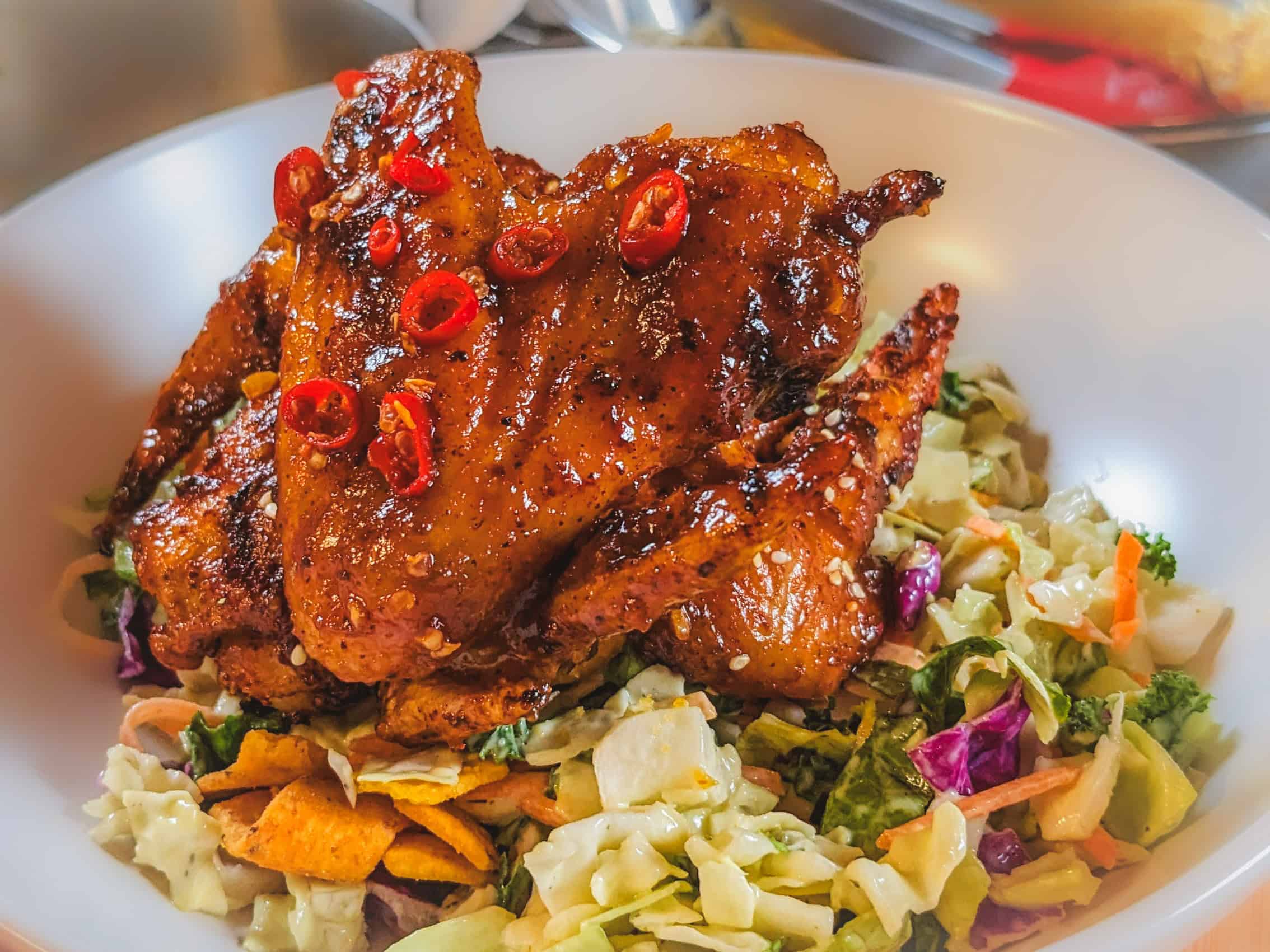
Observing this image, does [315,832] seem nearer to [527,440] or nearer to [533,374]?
[527,440]

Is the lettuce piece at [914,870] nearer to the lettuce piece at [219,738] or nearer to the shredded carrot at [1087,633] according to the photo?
the shredded carrot at [1087,633]

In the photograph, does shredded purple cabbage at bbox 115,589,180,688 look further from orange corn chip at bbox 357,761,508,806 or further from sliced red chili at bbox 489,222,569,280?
sliced red chili at bbox 489,222,569,280

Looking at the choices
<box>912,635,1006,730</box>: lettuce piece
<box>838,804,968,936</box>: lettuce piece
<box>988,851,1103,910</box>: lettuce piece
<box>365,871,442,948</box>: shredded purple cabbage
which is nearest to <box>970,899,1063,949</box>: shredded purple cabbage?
<box>988,851,1103,910</box>: lettuce piece

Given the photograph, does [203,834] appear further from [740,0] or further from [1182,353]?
[740,0]

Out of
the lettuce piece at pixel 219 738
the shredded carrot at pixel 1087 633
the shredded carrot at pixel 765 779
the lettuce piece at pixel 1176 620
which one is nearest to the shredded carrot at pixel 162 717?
the lettuce piece at pixel 219 738

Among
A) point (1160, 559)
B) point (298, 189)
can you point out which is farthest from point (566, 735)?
point (1160, 559)

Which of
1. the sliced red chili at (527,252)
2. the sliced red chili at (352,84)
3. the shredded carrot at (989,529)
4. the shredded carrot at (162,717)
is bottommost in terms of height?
the shredded carrot at (162,717)
